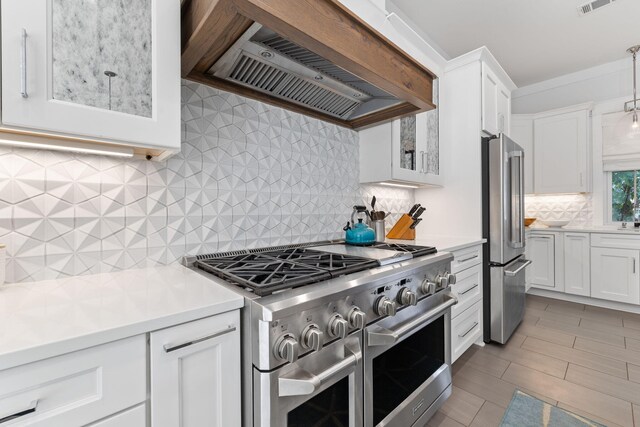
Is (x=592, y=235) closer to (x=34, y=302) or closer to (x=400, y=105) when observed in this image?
(x=400, y=105)

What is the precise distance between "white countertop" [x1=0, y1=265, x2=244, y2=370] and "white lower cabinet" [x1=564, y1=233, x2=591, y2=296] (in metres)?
4.41

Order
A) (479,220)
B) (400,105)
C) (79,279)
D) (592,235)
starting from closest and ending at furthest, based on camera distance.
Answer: (79,279)
(400,105)
(479,220)
(592,235)

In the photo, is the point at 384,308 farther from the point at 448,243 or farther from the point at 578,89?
the point at 578,89

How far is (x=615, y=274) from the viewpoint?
335 centimetres

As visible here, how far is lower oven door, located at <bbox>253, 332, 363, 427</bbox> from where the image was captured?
824 mm

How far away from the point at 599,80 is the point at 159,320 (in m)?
5.57

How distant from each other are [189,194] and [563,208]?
4940 mm

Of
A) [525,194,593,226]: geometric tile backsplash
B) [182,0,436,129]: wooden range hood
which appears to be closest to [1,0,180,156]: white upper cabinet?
[182,0,436,129]: wooden range hood

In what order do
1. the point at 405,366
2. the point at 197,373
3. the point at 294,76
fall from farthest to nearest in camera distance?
1. the point at 294,76
2. the point at 405,366
3. the point at 197,373

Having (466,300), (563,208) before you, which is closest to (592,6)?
(563,208)

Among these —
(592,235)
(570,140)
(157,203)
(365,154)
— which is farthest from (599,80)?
(157,203)

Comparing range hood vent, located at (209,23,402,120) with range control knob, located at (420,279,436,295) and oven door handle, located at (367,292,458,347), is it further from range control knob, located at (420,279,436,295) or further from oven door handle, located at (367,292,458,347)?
oven door handle, located at (367,292,458,347)

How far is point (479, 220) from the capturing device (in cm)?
253

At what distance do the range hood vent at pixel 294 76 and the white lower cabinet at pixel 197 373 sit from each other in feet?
3.30
